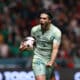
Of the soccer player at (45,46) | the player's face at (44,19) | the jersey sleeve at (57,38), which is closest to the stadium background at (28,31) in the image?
the soccer player at (45,46)

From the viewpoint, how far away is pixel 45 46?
1047 cm

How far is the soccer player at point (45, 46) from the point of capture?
10273 millimetres

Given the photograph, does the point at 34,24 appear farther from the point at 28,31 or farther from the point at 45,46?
the point at 45,46

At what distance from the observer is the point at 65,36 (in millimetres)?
16641

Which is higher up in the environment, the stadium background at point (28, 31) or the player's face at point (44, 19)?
the player's face at point (44, 19)

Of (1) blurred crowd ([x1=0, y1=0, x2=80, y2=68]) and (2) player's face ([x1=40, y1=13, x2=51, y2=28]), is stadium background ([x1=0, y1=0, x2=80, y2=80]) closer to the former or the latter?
(1) blurred crowd ([x1=0, y1=0, x2=80, y2=68])

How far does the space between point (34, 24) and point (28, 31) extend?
41cm

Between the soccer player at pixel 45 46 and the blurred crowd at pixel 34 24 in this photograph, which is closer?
the soccer player at pixel 45 46

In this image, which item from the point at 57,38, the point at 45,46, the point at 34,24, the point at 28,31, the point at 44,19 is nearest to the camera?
the point at 44,19

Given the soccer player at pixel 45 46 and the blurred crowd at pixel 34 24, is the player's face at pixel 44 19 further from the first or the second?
the blurred crowd at pixel 34 24

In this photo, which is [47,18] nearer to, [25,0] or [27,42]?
[27,42]

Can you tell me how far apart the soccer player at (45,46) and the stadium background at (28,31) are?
3291mm

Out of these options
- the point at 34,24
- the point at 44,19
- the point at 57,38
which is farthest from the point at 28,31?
the point at 44,19

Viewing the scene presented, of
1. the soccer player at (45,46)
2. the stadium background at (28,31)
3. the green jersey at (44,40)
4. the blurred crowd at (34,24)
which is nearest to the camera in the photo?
the soccer player at (45,46)
